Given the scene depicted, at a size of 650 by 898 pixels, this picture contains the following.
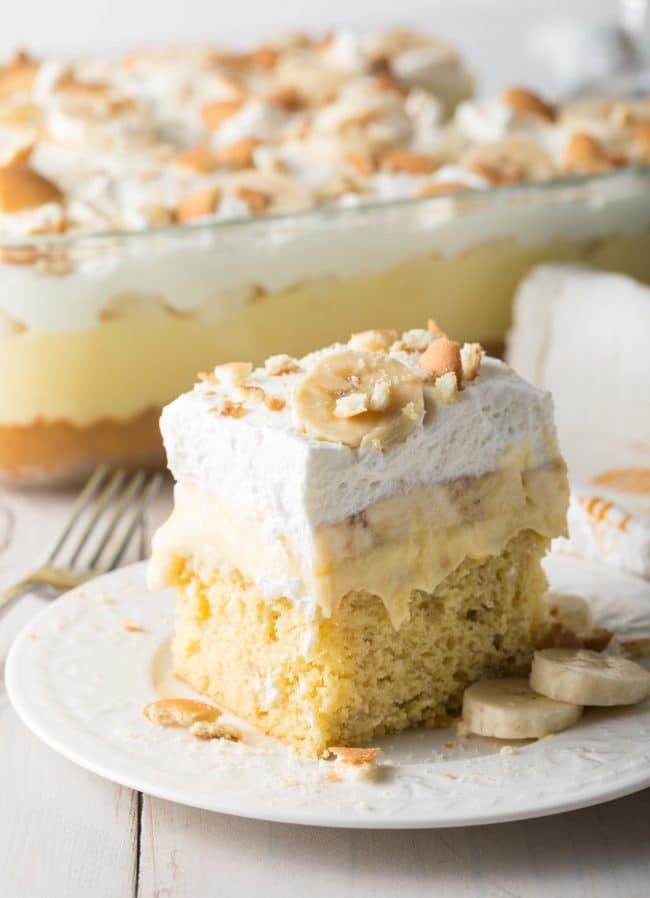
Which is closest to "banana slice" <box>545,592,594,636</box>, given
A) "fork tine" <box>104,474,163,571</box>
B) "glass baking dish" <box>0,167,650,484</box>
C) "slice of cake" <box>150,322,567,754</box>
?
"slice of cake" <box>150,322,567,754</box>

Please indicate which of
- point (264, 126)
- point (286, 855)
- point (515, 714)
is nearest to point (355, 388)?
point (515, 714)

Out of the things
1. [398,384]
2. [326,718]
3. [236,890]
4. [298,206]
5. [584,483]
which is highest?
[298,206]

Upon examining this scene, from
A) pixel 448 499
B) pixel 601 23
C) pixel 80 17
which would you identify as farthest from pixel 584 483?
pixel 80 17

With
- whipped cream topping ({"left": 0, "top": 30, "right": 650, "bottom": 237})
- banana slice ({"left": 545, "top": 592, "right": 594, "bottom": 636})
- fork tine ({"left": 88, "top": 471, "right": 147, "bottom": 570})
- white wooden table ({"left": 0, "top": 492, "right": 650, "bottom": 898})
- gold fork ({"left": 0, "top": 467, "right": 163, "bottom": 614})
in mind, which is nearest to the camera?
white wooden table ({"left": 0, "top": 492, "right": 650, "bottom": 898})

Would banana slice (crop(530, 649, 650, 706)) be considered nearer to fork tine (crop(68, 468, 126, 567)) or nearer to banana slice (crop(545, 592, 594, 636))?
banana slice (crop(545, 592, 594, 636))

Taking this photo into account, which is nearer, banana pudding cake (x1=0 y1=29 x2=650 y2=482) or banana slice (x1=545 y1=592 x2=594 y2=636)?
banana slice (x1=545 y1=592 x2=594 y2=636)

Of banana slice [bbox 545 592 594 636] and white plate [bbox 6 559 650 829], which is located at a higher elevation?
banana slice [bbox 545 592 594 636]

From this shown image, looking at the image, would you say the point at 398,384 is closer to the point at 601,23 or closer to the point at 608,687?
the point at 608,687
